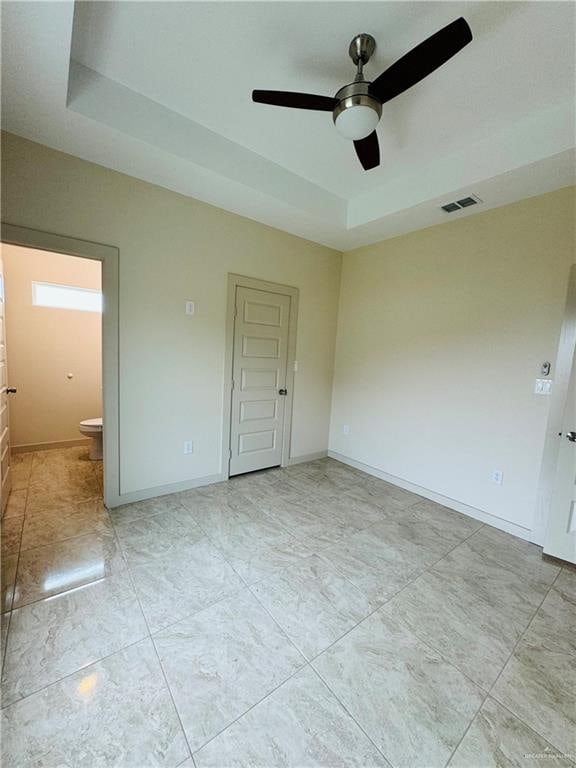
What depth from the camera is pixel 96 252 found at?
2332mm

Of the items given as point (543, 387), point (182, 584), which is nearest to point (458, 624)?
point (182, 584)

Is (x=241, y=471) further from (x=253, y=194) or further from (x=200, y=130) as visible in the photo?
(x=200, y=130)

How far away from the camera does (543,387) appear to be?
7.78 ft

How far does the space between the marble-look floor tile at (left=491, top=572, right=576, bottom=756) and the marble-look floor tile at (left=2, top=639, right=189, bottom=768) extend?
1342 millimetres

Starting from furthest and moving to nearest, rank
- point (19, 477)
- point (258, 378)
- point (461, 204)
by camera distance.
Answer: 1. point (258, 378)
2. point (19, 477)
3. point (461, 204)

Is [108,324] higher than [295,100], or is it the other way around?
[295,100]

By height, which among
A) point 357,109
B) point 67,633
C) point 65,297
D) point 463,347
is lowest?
point 67,633

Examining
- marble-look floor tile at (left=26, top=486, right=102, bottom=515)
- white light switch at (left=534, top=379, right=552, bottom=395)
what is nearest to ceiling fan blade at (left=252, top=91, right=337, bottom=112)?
white light switch at (left=534, top=379, right=552, bottom=395)

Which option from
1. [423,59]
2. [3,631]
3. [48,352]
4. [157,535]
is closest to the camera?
[423,59]

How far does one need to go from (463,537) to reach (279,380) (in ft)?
7.40

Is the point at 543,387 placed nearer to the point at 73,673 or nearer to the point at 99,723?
the point at 99,723

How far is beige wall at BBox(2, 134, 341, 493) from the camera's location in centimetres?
215

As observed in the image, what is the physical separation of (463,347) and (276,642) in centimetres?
265

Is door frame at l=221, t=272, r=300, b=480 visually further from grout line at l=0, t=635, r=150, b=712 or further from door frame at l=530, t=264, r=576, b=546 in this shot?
door frame at l=530, t=264, r=576, b=546
